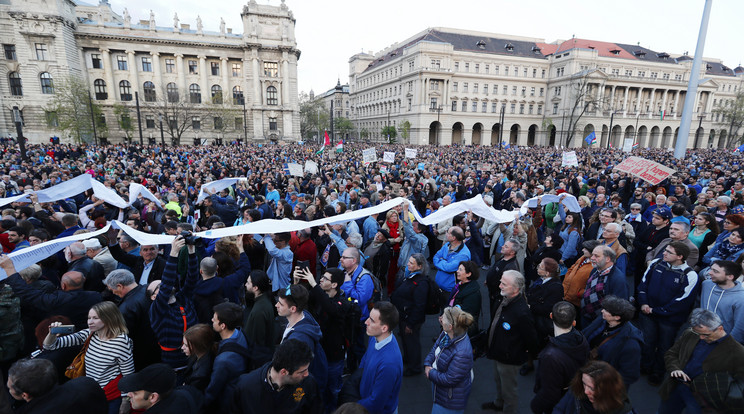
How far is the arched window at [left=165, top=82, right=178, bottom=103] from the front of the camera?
4994cm

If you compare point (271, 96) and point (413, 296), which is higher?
point (271, 96)

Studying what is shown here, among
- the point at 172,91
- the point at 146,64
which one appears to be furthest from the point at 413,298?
the point at 146,64

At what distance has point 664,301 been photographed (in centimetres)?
416

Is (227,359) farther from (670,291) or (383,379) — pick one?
(670,291)

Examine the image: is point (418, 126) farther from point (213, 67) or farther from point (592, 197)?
point (592, 197)

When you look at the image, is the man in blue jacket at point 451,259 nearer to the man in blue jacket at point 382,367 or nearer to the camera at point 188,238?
the man in blue jacket at point 382,367

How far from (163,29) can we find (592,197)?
60114 millimetres

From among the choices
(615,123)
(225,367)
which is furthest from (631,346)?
(615,123)

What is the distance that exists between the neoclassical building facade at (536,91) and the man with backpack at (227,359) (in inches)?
2353

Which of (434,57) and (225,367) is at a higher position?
(434,57)

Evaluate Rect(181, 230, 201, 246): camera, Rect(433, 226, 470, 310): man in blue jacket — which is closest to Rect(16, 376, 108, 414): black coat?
Rect(181, 230, 201, 246): camera

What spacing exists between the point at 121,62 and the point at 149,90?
16.3 feet

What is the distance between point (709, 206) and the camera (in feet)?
26.1

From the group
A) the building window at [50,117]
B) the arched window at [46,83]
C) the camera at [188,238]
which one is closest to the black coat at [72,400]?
the camera at [188,238]
